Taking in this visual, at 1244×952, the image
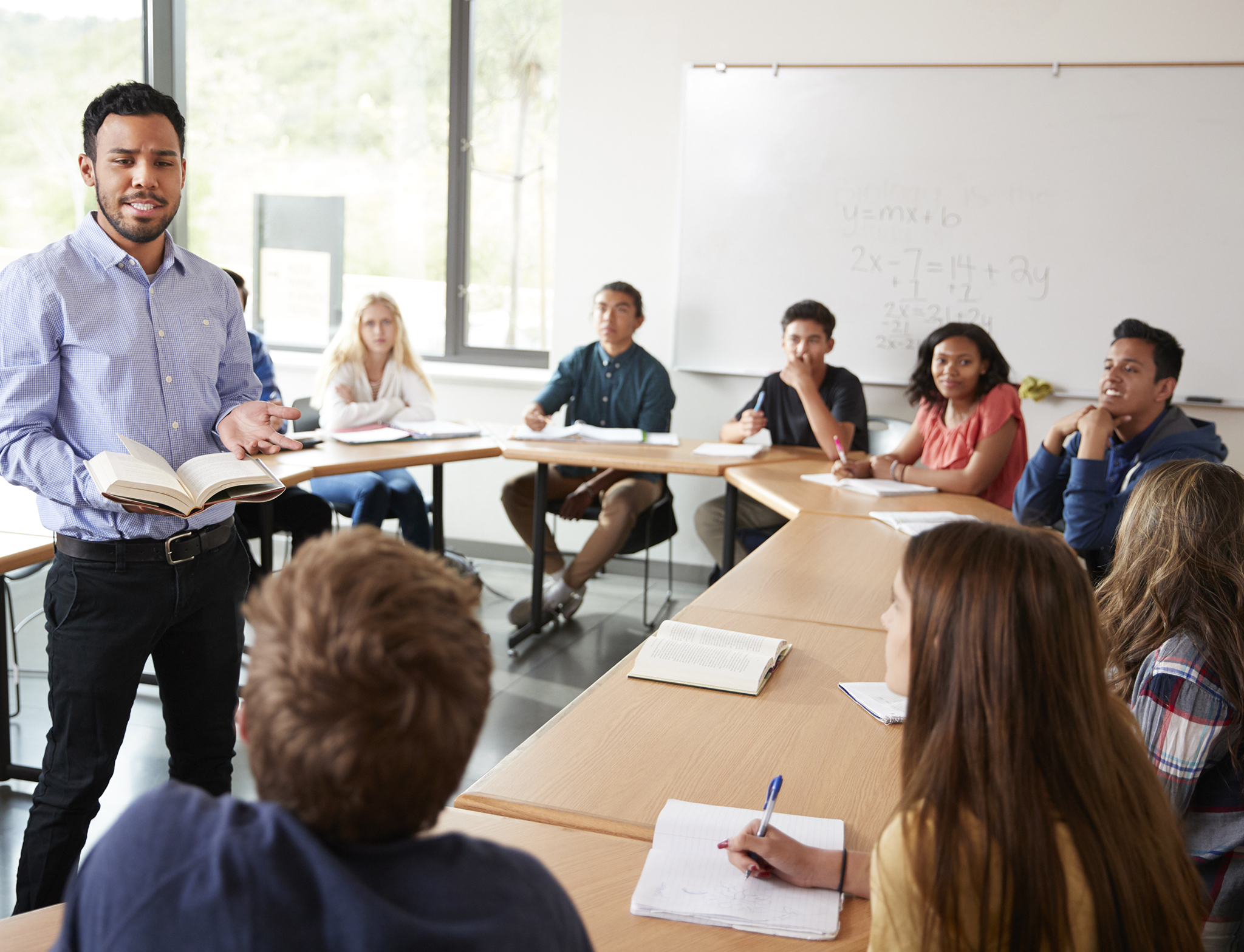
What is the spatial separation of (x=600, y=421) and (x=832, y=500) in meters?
1.43

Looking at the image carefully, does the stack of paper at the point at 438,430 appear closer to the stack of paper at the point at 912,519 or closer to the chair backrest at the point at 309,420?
the chair backrest at the point at 309,420

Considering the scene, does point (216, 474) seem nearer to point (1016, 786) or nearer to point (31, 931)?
point (31, 931)

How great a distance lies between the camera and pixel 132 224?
1.74 metres

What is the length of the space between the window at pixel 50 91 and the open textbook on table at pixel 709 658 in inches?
180

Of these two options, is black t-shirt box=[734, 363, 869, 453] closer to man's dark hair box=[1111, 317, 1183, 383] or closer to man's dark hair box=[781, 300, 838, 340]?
man's dark hair box=[781, 300, 838, 340]

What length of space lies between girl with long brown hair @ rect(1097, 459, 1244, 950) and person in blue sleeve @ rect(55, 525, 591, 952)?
3.55 feet

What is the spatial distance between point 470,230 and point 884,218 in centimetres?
206

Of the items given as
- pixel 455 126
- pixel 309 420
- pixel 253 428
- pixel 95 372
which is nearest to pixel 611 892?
pixel 253 428

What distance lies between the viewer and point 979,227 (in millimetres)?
4102

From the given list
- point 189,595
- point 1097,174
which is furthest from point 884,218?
point 189,595

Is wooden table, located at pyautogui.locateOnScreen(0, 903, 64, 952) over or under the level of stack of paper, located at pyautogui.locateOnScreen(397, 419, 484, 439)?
under

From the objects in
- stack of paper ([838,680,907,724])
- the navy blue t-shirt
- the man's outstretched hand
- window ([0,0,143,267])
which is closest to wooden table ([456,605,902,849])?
stack of paper ([838,680,907,724])

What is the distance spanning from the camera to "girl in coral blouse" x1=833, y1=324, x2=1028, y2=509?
3.31 m

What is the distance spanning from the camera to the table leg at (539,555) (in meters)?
3.87
